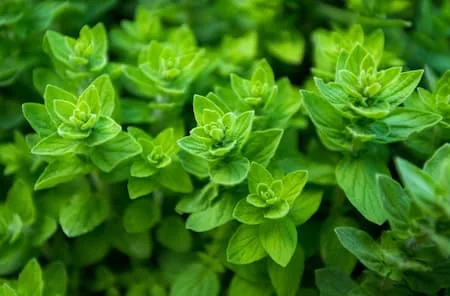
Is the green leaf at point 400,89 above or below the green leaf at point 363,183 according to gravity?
above

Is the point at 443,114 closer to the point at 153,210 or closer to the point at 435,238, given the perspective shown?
the point at 435,238

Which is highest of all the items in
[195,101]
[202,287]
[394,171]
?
[195,101]

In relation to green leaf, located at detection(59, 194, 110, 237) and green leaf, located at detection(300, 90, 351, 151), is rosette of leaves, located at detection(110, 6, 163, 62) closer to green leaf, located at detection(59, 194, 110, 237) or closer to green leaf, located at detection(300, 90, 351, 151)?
green leaf, located at detection(59, 194, 110, 237)

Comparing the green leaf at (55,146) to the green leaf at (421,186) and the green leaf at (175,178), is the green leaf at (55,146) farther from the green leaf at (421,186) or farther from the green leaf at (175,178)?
the green leaf at (421,186)

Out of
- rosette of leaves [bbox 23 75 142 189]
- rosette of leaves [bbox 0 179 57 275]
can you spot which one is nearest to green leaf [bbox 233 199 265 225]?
rosette of leaves [bbox 23 75 142 189]

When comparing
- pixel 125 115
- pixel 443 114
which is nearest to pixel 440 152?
pixel 443 114

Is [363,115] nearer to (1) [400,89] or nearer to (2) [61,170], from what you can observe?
(1) [400,89]

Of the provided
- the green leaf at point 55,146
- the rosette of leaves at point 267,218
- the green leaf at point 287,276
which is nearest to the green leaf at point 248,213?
the rosette of leaves at point 267,218
